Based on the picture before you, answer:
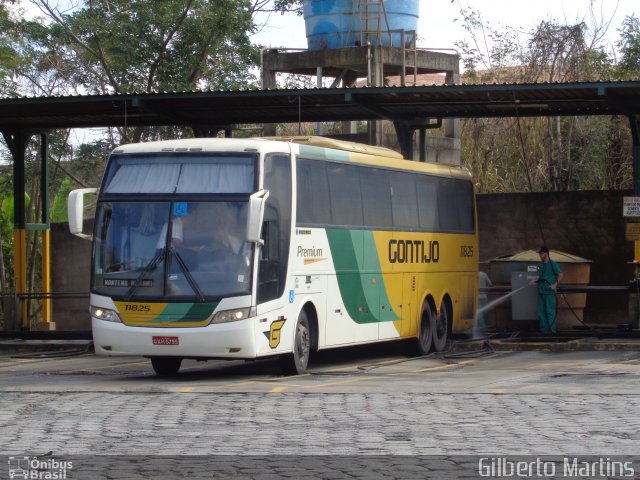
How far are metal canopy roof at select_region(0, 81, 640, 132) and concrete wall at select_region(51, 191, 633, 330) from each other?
3.33 m

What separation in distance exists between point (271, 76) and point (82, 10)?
6648 millimetres

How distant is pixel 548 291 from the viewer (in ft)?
75.7

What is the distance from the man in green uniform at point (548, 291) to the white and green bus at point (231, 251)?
4920mm

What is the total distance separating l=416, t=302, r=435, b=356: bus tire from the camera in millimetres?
21330

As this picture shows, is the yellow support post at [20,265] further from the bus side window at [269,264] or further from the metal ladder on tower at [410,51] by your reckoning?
the bus side window at [269,264]

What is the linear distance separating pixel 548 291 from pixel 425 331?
2987mm

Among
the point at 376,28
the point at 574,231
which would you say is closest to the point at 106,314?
the point at 574,231

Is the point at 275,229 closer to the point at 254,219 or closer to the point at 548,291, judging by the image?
the point at 254,219

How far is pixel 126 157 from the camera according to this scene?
1703 centimetres

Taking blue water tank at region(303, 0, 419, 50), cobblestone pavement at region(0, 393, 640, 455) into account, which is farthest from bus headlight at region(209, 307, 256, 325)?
blue water tank at region(303, 0, 419, 50)

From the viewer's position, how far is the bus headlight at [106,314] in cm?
1614

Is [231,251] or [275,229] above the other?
[275,229]

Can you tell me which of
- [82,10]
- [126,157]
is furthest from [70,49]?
[126,157]

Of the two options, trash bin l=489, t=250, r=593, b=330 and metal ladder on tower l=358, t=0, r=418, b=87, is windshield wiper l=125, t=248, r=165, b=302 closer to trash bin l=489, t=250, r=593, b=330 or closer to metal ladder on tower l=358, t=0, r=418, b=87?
trash bin l=489, t=250, r=593, b=330
